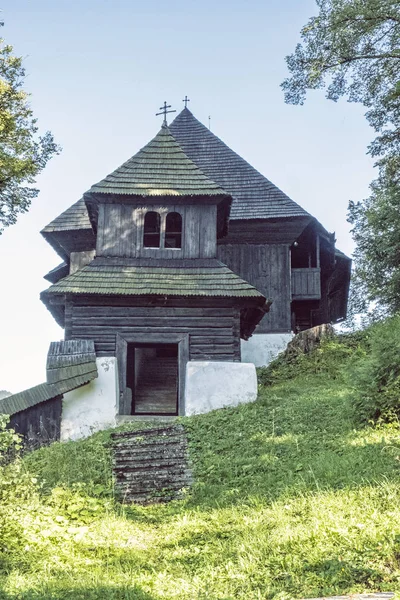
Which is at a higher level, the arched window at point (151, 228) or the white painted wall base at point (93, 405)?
the arched window at point (151, 228)

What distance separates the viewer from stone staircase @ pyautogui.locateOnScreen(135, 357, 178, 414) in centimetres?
1688

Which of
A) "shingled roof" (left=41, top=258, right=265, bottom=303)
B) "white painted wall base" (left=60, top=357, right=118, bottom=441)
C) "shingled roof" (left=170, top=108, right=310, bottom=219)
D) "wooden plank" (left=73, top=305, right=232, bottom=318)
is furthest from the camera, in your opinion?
"shingled roof" (left=170, top=108, right=310, bottom=219)

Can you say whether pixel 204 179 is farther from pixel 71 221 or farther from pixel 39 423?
pixel 39 423

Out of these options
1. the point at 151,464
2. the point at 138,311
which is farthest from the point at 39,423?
the point at 151,464

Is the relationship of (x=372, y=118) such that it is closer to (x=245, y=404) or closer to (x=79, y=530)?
(x=245, y=404)

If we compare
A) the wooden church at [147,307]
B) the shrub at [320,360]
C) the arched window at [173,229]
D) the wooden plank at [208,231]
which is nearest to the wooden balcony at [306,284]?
the shrub at [320,360]

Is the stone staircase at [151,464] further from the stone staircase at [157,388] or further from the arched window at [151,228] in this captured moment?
the arched window at [151,228]

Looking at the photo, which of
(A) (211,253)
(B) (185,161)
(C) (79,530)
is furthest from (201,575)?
(B) (185,161)

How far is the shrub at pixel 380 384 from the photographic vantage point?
8.30 m

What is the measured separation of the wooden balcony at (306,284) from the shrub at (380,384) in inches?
437

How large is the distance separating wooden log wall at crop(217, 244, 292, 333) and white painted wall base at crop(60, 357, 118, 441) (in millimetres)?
7708

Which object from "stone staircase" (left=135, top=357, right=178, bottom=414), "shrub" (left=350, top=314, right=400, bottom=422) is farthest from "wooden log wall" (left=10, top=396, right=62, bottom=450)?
→ "shrub" (left=350, top=314, right=400, bottom=422)

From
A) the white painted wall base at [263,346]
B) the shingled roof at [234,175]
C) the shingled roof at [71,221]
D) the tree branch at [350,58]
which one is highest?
the tree branch at [350,58]

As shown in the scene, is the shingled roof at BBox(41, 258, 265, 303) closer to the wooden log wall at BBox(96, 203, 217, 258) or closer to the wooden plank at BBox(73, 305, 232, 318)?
the wooden log wall at BBox(96, 203, 217, 258)
